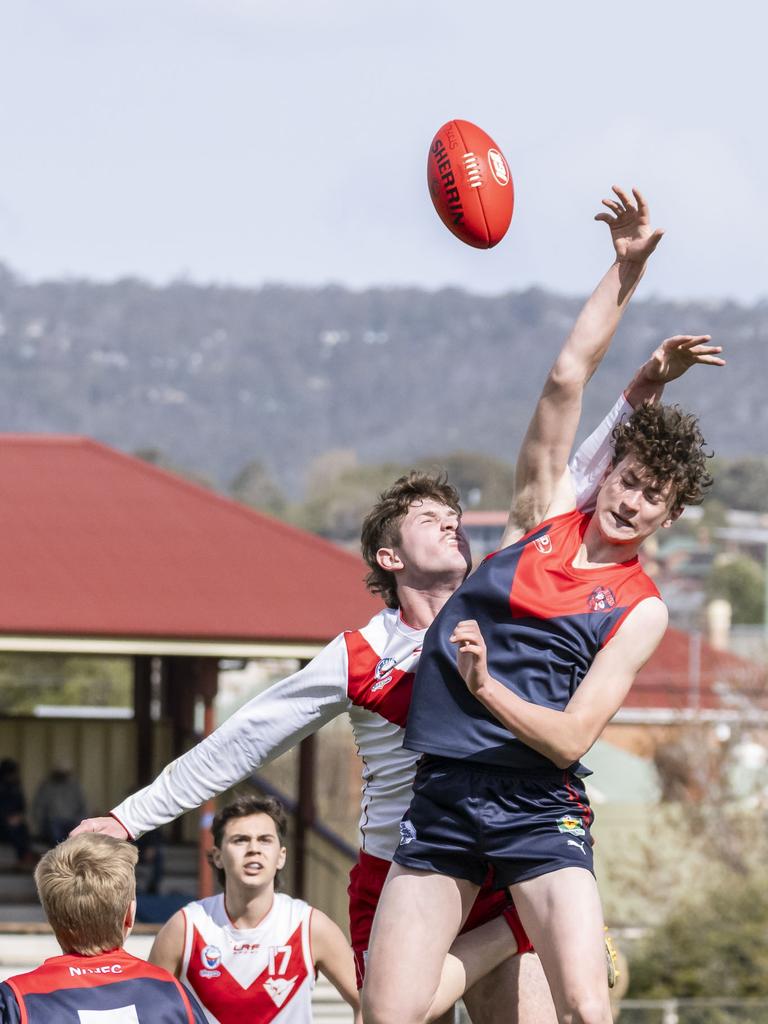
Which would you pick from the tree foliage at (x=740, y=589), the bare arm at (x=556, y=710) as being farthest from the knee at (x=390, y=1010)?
the tree foliage at (x=740, y=589)

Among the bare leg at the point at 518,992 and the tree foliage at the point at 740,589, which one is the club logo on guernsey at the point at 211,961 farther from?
the tree foliage at the point at 740,589

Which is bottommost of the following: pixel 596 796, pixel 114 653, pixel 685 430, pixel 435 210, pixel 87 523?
pixel 596 796

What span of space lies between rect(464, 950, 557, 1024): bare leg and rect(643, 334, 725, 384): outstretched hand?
158cm

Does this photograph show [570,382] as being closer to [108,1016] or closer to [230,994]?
[108,1016]

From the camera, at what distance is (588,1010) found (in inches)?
142

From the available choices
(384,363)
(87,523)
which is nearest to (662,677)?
(87,523)

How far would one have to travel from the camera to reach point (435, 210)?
16.6 feet

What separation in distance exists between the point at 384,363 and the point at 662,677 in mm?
148377

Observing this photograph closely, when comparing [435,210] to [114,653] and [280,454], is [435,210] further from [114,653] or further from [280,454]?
[280,454]

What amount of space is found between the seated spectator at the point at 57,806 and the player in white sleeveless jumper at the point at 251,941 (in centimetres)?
994

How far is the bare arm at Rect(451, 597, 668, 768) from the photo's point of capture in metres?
3.70

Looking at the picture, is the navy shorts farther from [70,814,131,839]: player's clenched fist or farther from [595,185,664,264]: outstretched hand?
[595,185,664,264]: outstretched hand

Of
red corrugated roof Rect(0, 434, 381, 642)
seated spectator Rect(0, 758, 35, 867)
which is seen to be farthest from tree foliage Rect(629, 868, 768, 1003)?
seated spectator Rect(0, 758, 35, 867)

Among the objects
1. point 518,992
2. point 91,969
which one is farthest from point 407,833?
point 91,969
